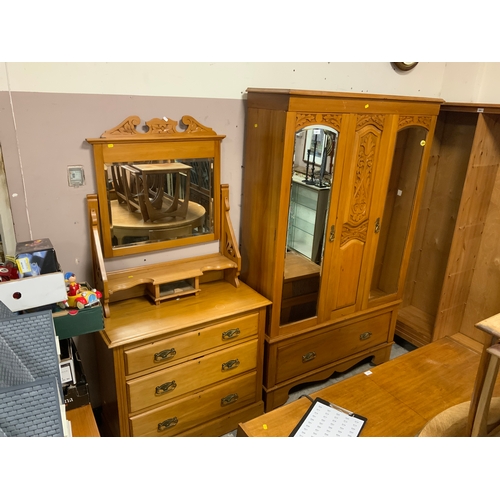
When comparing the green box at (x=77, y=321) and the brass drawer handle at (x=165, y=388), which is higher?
the green box at (x=77, y=321)

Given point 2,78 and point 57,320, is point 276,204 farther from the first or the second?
point 2,78

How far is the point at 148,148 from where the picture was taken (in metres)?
1.91

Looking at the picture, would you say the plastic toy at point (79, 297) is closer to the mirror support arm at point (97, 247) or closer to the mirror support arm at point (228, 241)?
the mirror support arm at point (97, 247)

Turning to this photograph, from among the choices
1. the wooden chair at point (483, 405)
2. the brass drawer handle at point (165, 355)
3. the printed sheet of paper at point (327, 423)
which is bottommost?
the printed sheet of paper at point (327, 423)

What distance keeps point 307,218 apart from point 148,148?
87 centimetres

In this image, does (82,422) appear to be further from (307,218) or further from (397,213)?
(397,213)

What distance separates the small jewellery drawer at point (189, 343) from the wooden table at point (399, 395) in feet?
1.54

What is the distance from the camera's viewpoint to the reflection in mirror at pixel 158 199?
6.28 ft

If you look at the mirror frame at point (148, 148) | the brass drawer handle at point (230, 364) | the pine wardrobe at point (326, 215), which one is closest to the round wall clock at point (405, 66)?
the pine wardrobe at point (326, 215)

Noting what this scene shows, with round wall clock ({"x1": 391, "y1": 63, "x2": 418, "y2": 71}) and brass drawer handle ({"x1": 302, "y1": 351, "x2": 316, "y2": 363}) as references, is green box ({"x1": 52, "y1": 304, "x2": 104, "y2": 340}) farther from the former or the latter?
round wall clock ({"x1": 391, "y1": 63, "x2": 418, "y2": 71})

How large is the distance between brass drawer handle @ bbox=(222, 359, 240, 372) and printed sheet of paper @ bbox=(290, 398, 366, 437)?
549 millimetres

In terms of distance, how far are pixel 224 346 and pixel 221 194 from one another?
2.60 feet

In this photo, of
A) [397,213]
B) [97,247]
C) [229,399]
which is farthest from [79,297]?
[397,213]

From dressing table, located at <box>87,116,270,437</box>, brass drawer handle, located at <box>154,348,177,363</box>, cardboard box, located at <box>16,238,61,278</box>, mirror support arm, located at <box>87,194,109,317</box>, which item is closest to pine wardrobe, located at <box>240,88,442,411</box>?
dressing table, located at <box>87,116,270,437</box>
